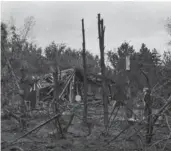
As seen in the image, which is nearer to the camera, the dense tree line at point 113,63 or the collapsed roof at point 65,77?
the dense tree line at point 113,63

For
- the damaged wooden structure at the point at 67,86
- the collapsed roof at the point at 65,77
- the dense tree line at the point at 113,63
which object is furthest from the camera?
the collapsed roof at the point at 65,77

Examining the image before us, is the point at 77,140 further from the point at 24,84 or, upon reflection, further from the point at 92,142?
the point at 24,84

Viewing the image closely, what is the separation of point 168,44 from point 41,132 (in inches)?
907

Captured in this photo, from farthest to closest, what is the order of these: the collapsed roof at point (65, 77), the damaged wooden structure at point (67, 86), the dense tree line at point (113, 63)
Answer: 1. the collapsed roof at point (65, 77)
2. the damaged wooden structure at point (67, 86)
3. the dense tree line at point (113, 63)

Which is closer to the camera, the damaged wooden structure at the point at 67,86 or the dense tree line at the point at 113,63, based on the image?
the dense tree line at the point at 113,63

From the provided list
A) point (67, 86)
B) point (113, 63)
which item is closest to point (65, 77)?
point (67, 86)

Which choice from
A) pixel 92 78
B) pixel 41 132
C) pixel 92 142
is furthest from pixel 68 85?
pixel 92 142

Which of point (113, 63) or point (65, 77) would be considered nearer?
point (65, 77)

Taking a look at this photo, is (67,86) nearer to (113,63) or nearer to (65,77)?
(65,77)

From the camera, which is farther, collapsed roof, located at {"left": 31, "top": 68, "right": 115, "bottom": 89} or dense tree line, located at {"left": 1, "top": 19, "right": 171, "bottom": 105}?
collapsed roof, located at {"left": 31, "top": 68, "right": 115, "bottom": 89}

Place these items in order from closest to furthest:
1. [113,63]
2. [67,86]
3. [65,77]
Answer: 1. [67,86]
2. [65,77]
3. [113,63]

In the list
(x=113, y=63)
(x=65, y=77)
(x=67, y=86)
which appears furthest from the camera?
(x=113, y=63)

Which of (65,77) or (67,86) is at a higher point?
(65,77)

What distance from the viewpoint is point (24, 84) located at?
1116 cm
